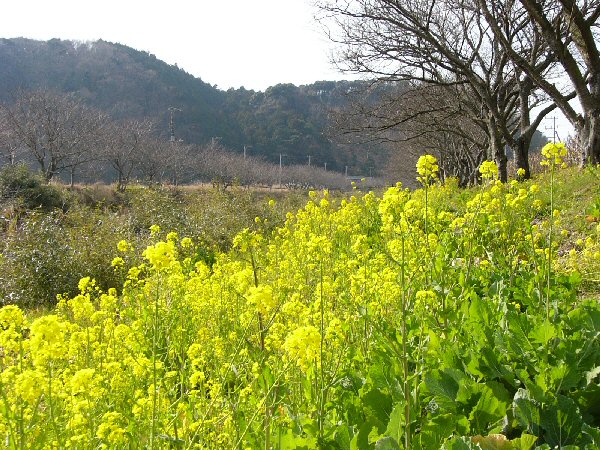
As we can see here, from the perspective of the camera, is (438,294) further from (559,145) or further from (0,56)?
(0,56)

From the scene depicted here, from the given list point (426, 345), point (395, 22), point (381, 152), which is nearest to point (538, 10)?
point (395, 22)

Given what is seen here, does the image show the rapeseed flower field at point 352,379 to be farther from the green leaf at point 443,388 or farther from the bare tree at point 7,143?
the bare tree at point 7,143

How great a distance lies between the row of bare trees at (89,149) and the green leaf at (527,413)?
84.7 feet

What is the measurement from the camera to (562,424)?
5.79 ft

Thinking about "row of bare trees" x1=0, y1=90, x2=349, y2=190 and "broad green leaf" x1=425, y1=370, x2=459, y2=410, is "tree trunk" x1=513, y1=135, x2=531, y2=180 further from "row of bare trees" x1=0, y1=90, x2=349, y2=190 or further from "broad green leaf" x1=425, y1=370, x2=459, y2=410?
"row of bare trees" x1=0, y1=90, x2=349, y2=190

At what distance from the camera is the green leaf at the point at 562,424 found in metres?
A: 1.75

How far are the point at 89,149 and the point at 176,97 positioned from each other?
185 feet

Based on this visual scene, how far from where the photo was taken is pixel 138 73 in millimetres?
93250

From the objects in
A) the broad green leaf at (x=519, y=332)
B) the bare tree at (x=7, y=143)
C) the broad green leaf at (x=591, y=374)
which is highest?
the bare tree at (x=7, y=143)

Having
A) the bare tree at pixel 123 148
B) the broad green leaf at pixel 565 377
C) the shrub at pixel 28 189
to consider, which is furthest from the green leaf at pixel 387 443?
the bare tree at pixel 123 148

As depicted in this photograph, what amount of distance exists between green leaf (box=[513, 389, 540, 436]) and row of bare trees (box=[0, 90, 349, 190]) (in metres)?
25.8

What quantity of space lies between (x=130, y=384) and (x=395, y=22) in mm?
11281

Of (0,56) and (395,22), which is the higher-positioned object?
(0,56)

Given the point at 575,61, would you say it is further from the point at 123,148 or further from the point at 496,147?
the point at 123,148
